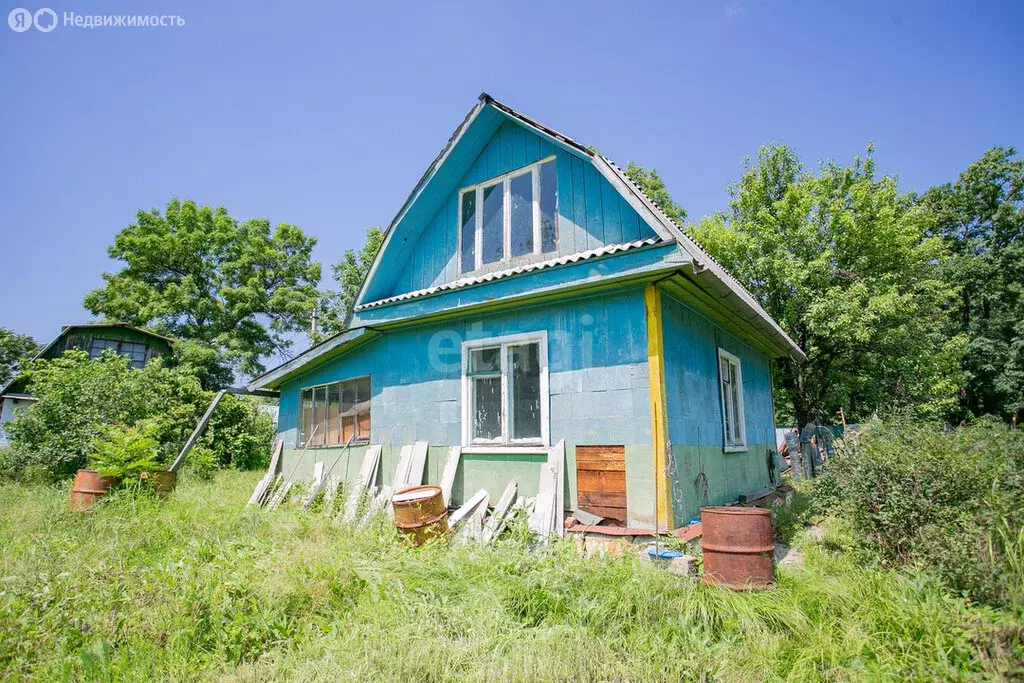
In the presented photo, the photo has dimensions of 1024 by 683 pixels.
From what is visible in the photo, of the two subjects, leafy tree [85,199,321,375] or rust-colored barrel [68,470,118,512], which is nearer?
rust-colored barrel [68,470,118,512]

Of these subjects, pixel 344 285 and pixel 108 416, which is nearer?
pixel 108 416

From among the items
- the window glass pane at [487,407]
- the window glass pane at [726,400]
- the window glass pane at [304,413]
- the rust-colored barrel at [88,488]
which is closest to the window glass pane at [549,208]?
the window glass pane at [487,407]

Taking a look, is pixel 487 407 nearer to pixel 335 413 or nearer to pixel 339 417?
pixel 339 417

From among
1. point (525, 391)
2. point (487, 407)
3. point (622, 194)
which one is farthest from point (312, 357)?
point (622, 194)

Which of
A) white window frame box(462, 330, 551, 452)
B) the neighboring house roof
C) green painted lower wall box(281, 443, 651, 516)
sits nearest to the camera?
green painted lower wall box(281, 443, 651, 516)

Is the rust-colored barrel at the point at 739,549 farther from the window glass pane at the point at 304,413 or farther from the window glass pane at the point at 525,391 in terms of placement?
the window glass pane at the point at 304,413

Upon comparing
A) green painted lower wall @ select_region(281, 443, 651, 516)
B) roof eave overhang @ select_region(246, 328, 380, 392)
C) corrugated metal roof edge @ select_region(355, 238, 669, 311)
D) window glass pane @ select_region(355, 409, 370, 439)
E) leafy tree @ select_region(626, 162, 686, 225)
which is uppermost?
leafy tree @ select_region(626, 162, 686, 225)

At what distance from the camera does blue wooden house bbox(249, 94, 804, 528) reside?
20.1 ft

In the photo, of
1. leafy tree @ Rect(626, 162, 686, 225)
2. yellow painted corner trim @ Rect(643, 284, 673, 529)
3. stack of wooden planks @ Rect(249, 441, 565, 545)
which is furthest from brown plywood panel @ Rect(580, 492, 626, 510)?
leafy tree @ Rect(626, 162, 686, 225)

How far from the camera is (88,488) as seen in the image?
334 inches

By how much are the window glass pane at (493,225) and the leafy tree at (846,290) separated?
551 inches

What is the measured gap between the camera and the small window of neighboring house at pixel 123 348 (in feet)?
78.2

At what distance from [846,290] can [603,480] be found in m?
17.4

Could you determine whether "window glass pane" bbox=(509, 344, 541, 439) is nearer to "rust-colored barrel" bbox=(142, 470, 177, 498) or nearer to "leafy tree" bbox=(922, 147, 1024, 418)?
"rust-colored barrel" bbox=(142, 470, 177, 498)
